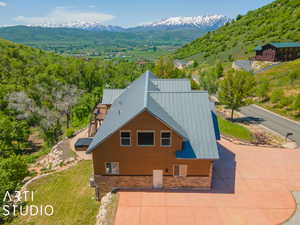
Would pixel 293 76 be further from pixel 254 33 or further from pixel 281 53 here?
pixel 254 33

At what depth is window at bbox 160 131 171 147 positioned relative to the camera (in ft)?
61.7

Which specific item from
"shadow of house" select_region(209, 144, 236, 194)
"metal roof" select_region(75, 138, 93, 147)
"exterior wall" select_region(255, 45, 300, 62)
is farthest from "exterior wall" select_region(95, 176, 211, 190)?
"exterior wall" select_region(255, 45, 300, 62)

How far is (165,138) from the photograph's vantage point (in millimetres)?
18891

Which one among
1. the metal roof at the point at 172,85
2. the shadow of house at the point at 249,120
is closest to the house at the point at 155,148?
the metal roof at the point at 172,85

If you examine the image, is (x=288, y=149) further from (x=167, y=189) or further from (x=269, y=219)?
(x=167, y=189)

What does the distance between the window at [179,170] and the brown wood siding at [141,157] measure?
28 cm

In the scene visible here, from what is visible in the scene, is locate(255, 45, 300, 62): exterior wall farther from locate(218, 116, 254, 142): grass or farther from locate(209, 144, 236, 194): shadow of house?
locate(209, 144, 236, 194): shadow of house

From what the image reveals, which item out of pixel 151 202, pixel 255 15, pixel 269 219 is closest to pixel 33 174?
pixel 151 202

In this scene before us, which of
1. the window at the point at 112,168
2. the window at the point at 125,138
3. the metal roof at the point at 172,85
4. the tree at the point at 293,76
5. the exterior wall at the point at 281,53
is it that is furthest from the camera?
the exterior wall at the point at 281,53

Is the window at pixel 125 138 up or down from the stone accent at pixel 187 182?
→ up

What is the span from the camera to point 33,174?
2836 centimetres

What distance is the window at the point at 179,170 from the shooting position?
63.9 feet

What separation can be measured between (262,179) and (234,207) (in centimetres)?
557

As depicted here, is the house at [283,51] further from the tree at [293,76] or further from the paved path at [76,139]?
the paved path at [76,139]
